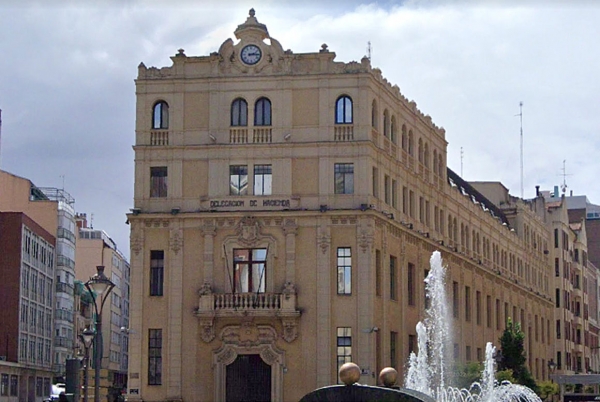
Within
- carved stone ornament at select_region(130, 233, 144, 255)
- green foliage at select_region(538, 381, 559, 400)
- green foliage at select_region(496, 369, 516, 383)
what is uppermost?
carved stone ornament at select_region(130, 233, 144, 255)

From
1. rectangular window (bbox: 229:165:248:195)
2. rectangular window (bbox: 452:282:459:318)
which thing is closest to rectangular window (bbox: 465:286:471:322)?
rectangular window (bbox: 452:282:459:318)

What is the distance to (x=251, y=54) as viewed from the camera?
208 feet

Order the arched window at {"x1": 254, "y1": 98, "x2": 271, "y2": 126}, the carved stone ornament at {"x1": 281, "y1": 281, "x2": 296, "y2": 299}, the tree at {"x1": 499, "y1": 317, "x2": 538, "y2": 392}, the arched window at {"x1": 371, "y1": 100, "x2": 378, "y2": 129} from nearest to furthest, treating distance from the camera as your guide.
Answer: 1. the carved stone ornament at {"x1": 281, "y1": 281, "x2": 296, "y2": 299}
2. the arched window at {"x1": 254, "y1": 98, "x2": 271, "y2": 126}
3. the arched window at {"x1": 371, "y1": 100, "x2": 378, "y2": 129}
4. the tree at {"x1": 499, "y1": 317, "x2": 538, "y2": 392}

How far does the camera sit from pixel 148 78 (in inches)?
2525

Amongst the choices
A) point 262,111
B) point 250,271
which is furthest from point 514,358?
point 262,111

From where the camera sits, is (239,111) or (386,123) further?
(386,123)

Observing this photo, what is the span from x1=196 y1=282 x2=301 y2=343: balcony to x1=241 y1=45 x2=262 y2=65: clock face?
1123 centimetres

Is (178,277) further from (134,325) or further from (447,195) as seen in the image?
(447,195)

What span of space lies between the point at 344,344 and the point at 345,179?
798cm

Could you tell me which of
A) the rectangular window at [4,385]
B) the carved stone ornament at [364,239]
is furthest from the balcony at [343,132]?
the rectangular window at [4,385]

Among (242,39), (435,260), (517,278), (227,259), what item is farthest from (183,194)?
(517,278)

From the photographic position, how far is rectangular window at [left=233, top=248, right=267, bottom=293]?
61812 mm

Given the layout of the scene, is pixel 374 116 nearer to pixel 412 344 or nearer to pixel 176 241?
pixel 176 241

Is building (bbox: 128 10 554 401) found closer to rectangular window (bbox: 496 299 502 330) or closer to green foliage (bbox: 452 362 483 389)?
green foliage (bbox: 452 362 483 389)
